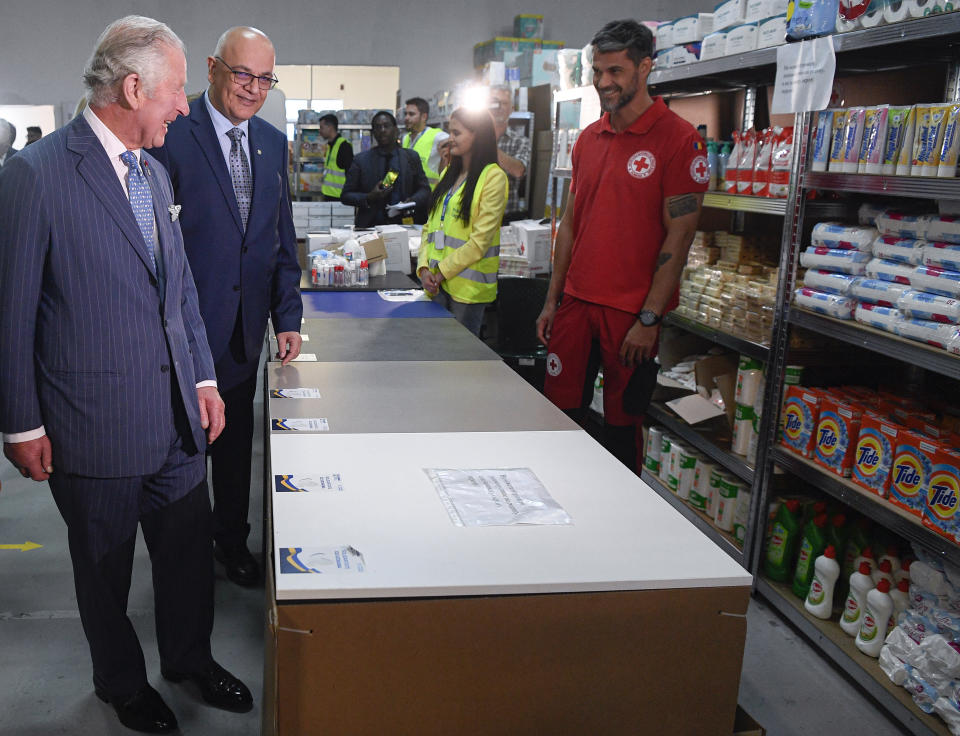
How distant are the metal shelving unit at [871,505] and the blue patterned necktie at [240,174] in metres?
1.99

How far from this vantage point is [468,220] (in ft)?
13.4

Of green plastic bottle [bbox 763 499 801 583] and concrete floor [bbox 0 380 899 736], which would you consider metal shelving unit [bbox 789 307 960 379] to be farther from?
concrete floor [bbox 0 380 899 736]

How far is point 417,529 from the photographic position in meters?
1.60

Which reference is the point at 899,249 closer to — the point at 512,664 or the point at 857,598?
the point at 857,598

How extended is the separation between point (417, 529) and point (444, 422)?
69cm

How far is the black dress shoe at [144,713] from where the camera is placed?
231 cm

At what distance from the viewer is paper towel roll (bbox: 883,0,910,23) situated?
8.04 feet

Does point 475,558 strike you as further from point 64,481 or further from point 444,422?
point 64,481

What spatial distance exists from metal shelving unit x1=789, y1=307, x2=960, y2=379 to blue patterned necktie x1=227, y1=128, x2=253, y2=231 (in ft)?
6.04

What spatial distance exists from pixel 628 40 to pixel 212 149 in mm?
1405

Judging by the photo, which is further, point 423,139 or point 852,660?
point 423,139

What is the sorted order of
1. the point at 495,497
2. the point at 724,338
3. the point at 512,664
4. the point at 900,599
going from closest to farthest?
1. the point at 512,664
2. the point at 495,497
3. the point at 900,599
4. the point at 724,338

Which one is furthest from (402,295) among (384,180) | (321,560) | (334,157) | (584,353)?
(334,157)

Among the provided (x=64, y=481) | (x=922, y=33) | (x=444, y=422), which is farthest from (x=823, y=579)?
(x=64, y=481)
